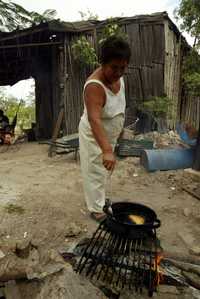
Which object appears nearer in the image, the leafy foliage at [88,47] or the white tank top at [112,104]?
the white tank top at [112,104]

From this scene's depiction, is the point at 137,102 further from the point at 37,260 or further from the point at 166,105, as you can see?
the point at 37,260

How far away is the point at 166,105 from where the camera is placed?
27.9 ft

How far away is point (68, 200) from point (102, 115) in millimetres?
Answer: 1657

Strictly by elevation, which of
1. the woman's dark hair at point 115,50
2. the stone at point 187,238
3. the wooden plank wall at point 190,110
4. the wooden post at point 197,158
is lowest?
the stone at point 187,238

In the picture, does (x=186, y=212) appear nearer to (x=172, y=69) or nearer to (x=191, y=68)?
(x=172, y=69)

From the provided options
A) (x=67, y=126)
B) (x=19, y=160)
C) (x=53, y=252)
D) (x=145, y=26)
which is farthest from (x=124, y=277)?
(x=145, y=26)

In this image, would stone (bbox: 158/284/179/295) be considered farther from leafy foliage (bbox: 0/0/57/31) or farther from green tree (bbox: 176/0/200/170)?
green tree (bbox: 176/0/200/170)

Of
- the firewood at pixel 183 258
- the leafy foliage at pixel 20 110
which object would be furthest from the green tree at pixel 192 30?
the leafy foliage at pixel 20 110

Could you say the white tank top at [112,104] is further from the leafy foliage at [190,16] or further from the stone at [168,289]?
the leafy foliage at [190,16]

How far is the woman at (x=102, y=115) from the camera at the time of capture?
8.41 feet

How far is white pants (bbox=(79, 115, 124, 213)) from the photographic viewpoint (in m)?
3.04

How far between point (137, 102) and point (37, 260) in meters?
7.02

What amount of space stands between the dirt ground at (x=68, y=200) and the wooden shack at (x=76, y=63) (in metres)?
2.66

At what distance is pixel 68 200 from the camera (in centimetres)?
Result: 414
